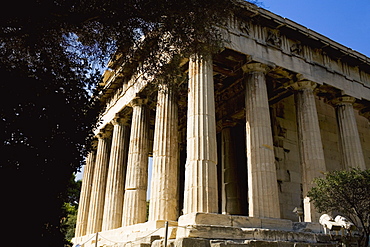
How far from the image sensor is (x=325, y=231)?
517 inches

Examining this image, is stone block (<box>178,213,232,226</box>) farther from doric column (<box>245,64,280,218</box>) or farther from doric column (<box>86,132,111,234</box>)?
doric column (<box>86,132,111,234</box>)

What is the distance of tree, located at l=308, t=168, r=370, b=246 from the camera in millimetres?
12367

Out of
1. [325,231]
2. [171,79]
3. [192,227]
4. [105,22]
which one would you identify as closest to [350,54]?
[325,231]

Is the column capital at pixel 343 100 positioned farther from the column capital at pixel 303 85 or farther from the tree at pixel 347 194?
the tree at pixel 347 194

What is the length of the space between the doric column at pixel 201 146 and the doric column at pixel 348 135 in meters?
8.07

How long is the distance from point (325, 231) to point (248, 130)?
4574 millimetres

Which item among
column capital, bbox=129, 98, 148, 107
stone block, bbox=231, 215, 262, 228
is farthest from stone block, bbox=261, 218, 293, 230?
column capital, bbox=129, 98, 148, 107

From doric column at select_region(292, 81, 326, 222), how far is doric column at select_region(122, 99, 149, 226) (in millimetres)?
6901

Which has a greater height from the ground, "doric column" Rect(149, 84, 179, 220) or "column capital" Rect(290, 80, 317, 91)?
"column capital" Rect(290, 80, 317, 91)

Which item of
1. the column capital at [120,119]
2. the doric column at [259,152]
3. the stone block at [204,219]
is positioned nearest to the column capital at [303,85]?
Answer: the doric column at [259,152]

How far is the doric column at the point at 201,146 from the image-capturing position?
11664mm

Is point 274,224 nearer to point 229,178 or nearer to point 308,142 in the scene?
point 308,142

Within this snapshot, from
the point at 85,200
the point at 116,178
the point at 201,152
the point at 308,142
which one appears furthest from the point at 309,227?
the point at 85,200

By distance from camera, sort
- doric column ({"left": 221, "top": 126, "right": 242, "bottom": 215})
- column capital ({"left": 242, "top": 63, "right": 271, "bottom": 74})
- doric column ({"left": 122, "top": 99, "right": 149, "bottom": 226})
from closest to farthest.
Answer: column capital ({"left": 242, "top": 63, "right": 271, "bottom": 74}), doric column ({"left": 122, "top": 99, "right": 149, "bottom": 226}), doric column ({"left": 221, "top": 126, "right": 242, "bottom": 215})
